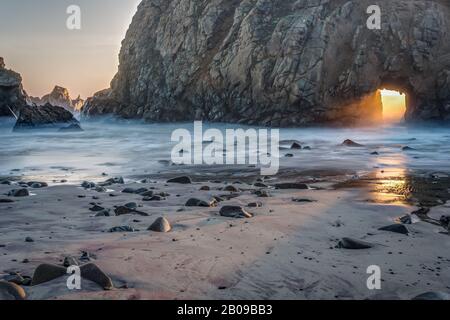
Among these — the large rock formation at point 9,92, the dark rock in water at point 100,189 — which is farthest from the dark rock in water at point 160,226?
the large rock formation at point 9,92

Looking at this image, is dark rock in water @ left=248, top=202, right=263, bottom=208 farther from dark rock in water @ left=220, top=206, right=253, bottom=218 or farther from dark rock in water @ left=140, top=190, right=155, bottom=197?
dark rock in water @ left=140, top=190, right=155, bottom=197

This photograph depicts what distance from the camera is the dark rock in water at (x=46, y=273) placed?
3.15 m

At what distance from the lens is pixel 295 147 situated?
17344 mm

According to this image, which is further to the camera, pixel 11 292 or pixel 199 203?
pixel 199 203

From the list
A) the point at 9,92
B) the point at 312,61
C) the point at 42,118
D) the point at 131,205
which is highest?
the point at 312,61

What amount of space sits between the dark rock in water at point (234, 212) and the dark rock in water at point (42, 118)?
33810 millimetres

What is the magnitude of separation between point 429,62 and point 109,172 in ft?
89.9

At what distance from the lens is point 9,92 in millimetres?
44188

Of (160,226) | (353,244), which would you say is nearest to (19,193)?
(160,226)

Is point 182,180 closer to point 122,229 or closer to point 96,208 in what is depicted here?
point 96,208

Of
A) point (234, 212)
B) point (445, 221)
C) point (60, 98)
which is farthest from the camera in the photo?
point (60, 98)

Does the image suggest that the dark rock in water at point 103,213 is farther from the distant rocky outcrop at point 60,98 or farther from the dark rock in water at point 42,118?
the distant rocky outcrop at point 60,98

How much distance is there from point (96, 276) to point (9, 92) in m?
47.1

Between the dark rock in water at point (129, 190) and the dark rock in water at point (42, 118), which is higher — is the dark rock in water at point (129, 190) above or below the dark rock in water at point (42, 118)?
below
